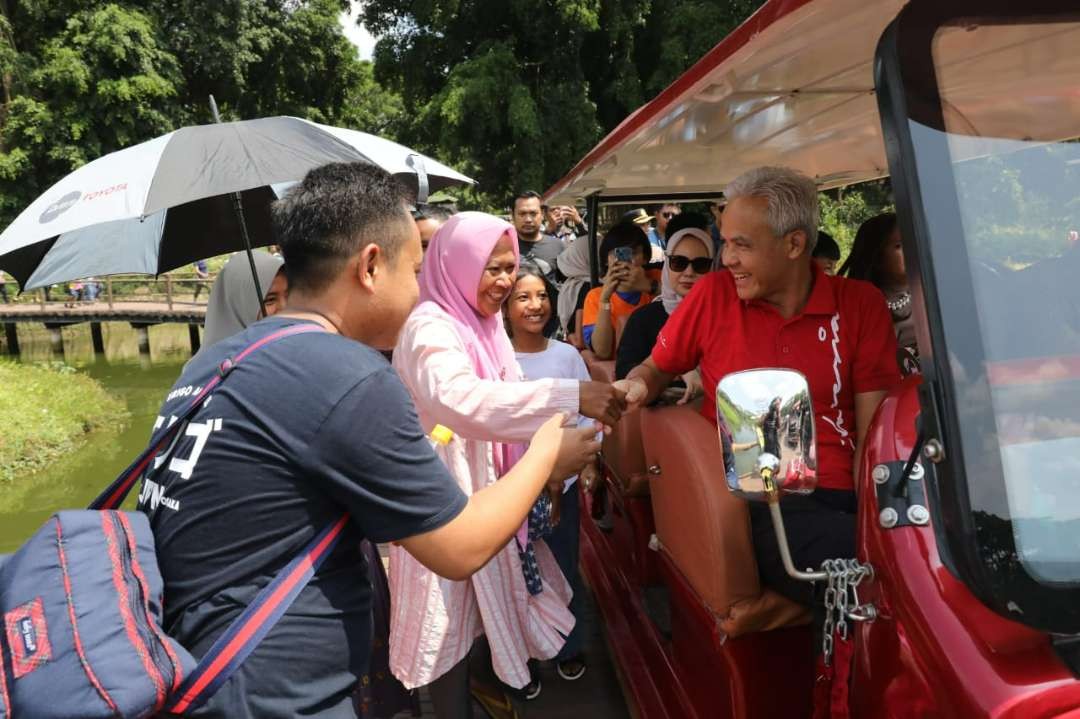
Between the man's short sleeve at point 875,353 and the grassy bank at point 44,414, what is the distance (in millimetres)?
10504

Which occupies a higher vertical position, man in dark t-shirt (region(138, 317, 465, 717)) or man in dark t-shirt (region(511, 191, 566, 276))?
man in dark t-shirt (region(511, 191, 566, 276))

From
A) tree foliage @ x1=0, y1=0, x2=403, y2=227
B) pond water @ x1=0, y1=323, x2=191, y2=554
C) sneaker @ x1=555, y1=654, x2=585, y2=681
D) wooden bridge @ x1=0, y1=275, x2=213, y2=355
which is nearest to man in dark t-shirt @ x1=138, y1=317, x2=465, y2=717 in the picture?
sneaker @ x1=555, y1=654, x2=585, y2=681

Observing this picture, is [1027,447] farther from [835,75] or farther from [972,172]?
[835,75]

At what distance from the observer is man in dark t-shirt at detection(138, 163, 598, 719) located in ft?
4.33

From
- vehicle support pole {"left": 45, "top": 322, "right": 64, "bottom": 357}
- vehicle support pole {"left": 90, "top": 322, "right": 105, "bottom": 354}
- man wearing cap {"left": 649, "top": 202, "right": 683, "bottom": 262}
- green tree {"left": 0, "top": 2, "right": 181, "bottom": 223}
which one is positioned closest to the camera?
man wearing cap {"left": 649, "top": 202, "right": 683, "bottom": 262}

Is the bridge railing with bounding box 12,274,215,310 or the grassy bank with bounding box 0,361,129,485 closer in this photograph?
the grassy bank with bounding box 0,361,129,485

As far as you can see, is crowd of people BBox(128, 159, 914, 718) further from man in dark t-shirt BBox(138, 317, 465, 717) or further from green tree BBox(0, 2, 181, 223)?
green tree BBox(0, 2, 181, 223)

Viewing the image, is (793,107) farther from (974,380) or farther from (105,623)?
(105,623)

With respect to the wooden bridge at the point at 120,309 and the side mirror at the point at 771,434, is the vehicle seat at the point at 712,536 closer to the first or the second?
the side mirror at the point at 771,434

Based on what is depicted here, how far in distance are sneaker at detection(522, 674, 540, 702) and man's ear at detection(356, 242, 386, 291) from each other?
2.11 metres

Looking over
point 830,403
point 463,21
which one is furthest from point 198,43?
point 830,403

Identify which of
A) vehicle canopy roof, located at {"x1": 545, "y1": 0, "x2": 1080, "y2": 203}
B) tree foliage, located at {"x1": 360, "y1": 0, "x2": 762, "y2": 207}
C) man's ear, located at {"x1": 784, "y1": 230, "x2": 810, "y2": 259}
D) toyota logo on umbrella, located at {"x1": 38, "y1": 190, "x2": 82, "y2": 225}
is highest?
tree foliage, located at {"x1": 360, "y1": 0, "x2": 762, "y2": 207}

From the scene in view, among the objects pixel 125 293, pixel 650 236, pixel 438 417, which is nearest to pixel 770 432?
pixel 438 417

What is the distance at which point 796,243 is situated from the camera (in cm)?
237
